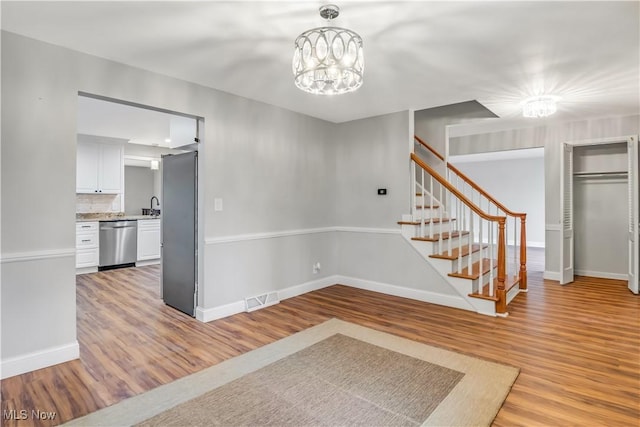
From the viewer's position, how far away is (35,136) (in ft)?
8.23

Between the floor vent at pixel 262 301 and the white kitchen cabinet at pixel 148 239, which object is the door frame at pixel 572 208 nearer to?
the floor vent at pixel 262 301

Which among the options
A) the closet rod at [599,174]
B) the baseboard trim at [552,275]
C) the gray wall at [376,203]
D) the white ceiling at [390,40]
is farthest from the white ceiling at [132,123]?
the closet rod at [599,174]

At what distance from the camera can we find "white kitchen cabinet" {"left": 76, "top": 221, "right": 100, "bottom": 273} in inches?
229

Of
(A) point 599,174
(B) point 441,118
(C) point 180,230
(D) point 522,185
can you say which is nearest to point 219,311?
(C) point 180,230

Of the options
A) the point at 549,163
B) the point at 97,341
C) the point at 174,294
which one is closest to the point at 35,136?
the point at 97,341

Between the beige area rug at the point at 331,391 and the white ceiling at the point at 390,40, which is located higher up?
the white ceiling at the point at 390,40

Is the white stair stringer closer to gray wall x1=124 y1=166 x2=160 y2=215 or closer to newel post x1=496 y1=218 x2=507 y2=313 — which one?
newel post x1=496 y1=218 x2=507 y2=313

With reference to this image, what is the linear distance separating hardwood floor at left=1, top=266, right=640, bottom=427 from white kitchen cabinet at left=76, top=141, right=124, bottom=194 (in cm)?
233

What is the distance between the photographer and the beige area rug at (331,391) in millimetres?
1962

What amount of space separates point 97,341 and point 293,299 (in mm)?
2122

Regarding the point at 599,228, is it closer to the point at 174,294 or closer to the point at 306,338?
the point at 306,338

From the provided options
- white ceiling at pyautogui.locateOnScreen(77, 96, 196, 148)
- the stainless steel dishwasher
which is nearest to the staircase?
white ceiling at pyautogui.locateOnScreen(77, 96, 196, 148)

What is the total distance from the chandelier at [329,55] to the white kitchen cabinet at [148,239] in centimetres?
566

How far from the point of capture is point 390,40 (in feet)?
8.14
